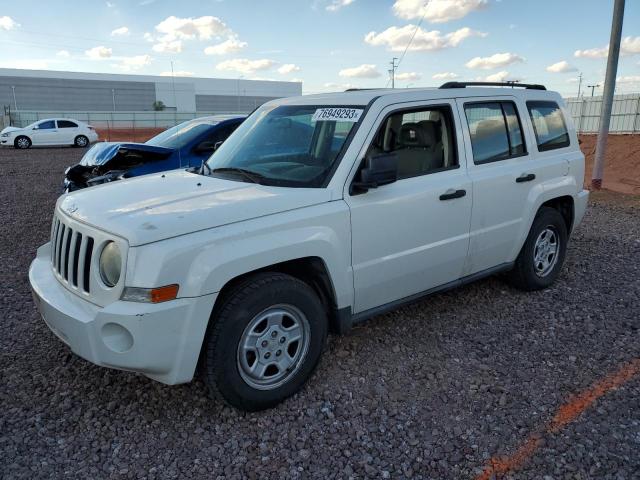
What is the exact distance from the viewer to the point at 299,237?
3.18 meters

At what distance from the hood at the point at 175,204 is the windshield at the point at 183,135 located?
4.03 m

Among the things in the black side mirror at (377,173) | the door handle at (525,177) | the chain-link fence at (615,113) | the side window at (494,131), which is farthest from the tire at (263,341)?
the chain-link fence at (615,113)

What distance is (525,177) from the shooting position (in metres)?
4.62

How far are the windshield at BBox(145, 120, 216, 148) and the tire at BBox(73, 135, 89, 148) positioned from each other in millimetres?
21816

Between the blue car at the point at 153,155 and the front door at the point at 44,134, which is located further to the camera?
the front door at the point at 44,134

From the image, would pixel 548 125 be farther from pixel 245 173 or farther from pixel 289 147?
pixel 245 173

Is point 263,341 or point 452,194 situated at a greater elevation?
point 452,194

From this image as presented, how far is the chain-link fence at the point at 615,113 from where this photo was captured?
24.2m

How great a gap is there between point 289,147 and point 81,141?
27.2m

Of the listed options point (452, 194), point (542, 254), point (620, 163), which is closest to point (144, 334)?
point (452, 194)

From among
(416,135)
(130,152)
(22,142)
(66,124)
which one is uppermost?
(66,124)

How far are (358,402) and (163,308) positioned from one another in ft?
4.60

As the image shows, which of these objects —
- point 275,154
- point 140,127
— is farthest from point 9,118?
point 275,154

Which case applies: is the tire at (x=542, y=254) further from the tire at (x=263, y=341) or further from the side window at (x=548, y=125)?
the tire at (x=263, y=341)
